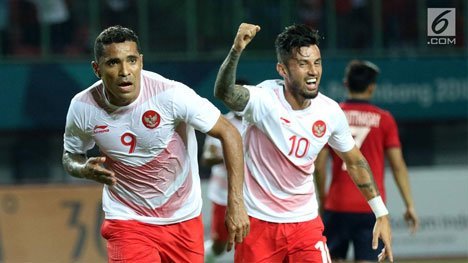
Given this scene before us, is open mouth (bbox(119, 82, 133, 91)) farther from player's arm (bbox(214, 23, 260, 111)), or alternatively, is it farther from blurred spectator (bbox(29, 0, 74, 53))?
blurred spectator (bbox(29, 0, 74, 53))

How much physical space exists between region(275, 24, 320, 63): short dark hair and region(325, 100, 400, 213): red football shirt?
1777mm

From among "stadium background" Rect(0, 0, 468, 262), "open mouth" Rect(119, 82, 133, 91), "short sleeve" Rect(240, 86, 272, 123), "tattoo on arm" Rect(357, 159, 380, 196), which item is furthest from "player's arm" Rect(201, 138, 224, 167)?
"stadium background" Rect(0, 0, 468, 262)

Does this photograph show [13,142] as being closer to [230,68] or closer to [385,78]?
[385,78]

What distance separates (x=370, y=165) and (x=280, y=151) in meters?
1.93

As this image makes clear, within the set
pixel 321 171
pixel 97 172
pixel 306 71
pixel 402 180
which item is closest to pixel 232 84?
pixel 306 71

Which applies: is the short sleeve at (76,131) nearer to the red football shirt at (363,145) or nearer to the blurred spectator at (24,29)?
the red football shirt at (363,145)

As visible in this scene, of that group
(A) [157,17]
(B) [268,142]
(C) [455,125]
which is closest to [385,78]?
(C) [455,125]

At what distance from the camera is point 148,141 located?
646 cm

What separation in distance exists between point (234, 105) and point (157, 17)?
10586 millimetres

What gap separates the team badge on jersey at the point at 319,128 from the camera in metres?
6.89

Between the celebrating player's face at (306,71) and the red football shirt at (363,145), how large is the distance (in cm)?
182

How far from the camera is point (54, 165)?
55.1ft

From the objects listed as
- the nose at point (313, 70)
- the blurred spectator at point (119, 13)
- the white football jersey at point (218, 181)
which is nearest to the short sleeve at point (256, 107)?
the nose at point (313, 70)

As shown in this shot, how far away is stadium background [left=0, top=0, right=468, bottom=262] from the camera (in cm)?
1678
